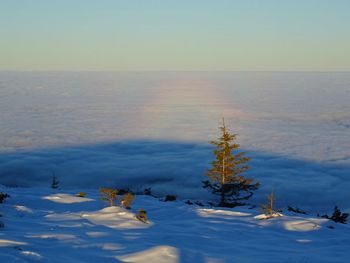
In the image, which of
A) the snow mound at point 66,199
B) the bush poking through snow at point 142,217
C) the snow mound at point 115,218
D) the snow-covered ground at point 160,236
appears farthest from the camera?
the snow mound at point 66,199

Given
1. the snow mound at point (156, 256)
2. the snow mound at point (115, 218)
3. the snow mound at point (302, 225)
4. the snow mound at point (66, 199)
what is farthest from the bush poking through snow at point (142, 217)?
the snow mound at point (302, 225)

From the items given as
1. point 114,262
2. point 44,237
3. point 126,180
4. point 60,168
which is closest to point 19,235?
point 44,237

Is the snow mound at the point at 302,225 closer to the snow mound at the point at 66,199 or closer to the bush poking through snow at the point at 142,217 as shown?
the bush poking through snow at the point at 142,217

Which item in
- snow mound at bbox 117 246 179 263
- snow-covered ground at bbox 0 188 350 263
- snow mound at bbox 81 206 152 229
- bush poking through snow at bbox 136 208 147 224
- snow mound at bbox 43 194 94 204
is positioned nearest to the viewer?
snow mound at bbox 117 246 179 263

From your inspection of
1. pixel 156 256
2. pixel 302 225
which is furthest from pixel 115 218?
pixel 302 225

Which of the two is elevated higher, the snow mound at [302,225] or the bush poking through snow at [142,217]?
the bush poking through snow at [142,217]

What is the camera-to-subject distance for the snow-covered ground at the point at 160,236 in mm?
7336

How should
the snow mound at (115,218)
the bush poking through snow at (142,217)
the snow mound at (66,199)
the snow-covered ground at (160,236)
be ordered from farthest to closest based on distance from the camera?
the snow mound at (66,199) → the bush poking through snow at (142,217) → the snow mound at (115,218) → the snow-covered ground at (160,236)

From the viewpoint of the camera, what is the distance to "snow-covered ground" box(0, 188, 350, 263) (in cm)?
734

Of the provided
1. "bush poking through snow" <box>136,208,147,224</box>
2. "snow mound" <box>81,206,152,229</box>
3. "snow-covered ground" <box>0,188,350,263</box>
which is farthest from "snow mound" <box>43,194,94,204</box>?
"bush poking through snow" <box>136,208,147,224</box>

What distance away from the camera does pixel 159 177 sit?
91625 mm

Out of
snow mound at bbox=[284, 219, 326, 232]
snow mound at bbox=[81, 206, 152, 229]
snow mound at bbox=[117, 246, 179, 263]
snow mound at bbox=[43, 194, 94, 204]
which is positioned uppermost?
snow mound at bbox=[43, 194, 94, 204]

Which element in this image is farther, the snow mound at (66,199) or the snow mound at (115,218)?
the snow mound at (66,199)

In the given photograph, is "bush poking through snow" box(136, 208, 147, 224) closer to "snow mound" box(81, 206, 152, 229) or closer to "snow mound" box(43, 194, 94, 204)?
"snow mound" box(81, 206, 152, 229)
